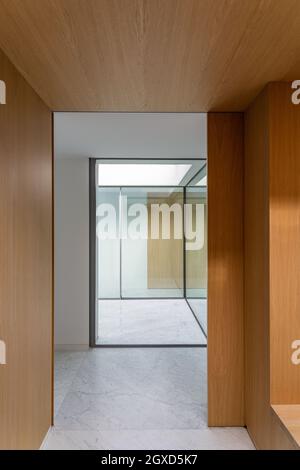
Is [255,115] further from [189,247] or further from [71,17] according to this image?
[189,247]

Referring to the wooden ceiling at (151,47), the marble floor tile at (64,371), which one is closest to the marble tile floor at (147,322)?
the marble floor tile at (64,371)

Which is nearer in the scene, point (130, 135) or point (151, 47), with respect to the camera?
point (151, 47)

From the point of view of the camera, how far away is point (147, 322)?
4.21 m

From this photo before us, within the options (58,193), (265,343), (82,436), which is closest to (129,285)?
(58,193)

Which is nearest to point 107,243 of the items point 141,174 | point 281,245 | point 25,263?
point 141,174

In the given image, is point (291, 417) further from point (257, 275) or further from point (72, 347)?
point (72, 347)

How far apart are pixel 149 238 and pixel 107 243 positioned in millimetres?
553

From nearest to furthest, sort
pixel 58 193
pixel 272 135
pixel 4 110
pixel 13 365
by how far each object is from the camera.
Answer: pixel 4 110
pixel 13 365
pixel 272 135
pixel 58 193

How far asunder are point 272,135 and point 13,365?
1.77 m

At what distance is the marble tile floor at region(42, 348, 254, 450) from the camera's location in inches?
78.7

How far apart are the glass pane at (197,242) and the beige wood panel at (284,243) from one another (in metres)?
2.27

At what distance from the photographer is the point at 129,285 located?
13.8ft

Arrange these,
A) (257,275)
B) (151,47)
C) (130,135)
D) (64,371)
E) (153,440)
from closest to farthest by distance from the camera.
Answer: (151,47) → (257,275) → (153,440) → (130,135) → (64,371)

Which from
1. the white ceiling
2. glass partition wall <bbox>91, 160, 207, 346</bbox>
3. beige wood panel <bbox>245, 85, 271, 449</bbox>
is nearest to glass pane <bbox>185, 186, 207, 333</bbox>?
glass partition wall <bbox>91, 160, 207, 346</bbox>
